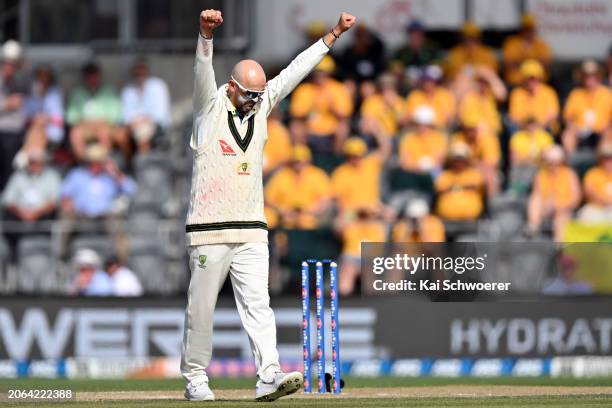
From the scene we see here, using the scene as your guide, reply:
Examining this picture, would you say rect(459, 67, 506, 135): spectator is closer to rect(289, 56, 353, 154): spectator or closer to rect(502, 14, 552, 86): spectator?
rect(502, 14, 552, 86): spectator

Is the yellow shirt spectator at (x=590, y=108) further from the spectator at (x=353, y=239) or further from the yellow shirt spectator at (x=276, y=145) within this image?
the spectator at (x=353, y=239)

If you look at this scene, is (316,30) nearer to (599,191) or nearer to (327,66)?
(327,66)

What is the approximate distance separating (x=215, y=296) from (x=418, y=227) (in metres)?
6.48

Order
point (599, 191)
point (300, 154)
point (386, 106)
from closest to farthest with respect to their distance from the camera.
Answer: point (599, 191)
point (300, 154)
point (386, 106)

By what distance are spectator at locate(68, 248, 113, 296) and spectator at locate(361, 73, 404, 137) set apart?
3970 millimetres

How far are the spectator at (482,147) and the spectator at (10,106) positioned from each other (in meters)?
5.08

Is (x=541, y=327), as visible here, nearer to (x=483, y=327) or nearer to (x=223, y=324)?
(x=483, y=327)

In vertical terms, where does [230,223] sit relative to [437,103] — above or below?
below

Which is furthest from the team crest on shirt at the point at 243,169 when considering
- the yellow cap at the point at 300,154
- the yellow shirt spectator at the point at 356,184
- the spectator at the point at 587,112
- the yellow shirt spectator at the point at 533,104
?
the yellow shirt spectator at the point at 533,104

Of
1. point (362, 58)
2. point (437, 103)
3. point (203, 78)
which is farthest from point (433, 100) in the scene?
point (203, 78)

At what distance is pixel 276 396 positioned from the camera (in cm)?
1088

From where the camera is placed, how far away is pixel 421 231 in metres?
17.2

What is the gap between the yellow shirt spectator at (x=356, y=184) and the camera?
18.4 m

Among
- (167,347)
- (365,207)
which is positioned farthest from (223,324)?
(365,207)
